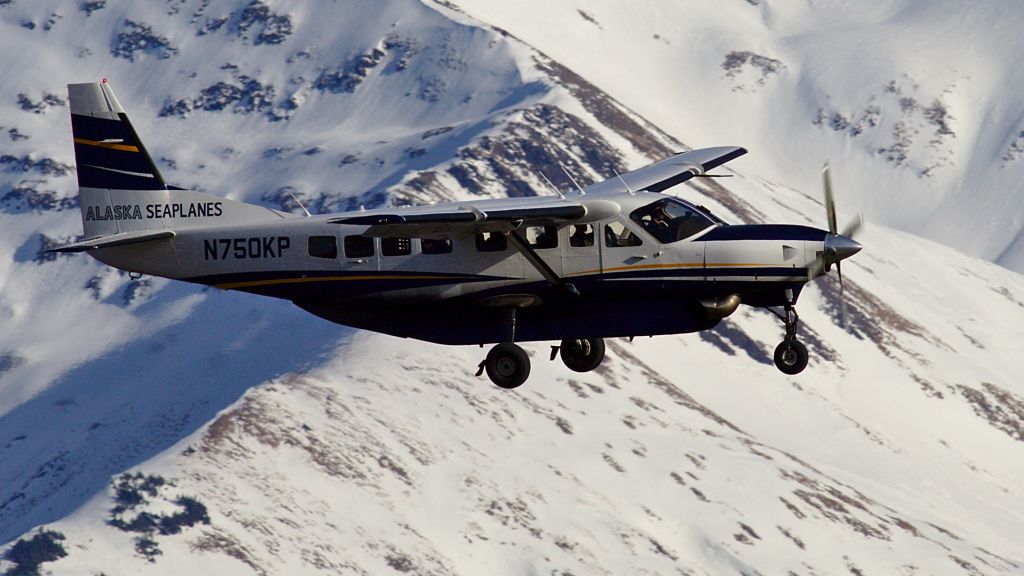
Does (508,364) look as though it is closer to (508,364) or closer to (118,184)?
(508,364)

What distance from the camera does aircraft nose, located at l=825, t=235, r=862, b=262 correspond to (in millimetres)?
53125

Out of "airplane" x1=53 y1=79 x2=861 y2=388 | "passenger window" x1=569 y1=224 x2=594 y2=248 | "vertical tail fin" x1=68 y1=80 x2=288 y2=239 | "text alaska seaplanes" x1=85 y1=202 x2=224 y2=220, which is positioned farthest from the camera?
"vertical tail fin" x1=68 y1=80 x2=288 y2=239

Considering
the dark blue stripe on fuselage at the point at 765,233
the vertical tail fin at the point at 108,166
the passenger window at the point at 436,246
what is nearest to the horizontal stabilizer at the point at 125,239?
the vertical tail fin at the point at 108,166

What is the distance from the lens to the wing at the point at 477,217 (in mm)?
52250

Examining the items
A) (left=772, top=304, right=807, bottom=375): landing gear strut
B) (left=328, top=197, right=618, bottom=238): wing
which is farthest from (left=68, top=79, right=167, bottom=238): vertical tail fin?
(left=772, top=304, right=807, bottom=375): landing gear strut

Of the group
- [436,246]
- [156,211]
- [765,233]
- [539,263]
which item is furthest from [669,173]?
[156,211]

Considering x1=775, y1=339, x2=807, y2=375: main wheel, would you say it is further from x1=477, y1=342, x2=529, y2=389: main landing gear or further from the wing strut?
x1=477, y1=342, x2=529, y2=389: main landing gear

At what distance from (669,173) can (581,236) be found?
30.7 feet

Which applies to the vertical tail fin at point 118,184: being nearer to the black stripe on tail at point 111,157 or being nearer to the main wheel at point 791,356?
the black stripe on tail at point 111,157

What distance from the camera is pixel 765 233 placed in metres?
54.0

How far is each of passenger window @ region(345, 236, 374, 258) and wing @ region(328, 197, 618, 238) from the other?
68.3 inches

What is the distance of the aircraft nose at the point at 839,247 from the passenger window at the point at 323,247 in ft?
44.4

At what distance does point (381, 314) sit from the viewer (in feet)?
187

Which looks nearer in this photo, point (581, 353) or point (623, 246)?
point (623, 246)
